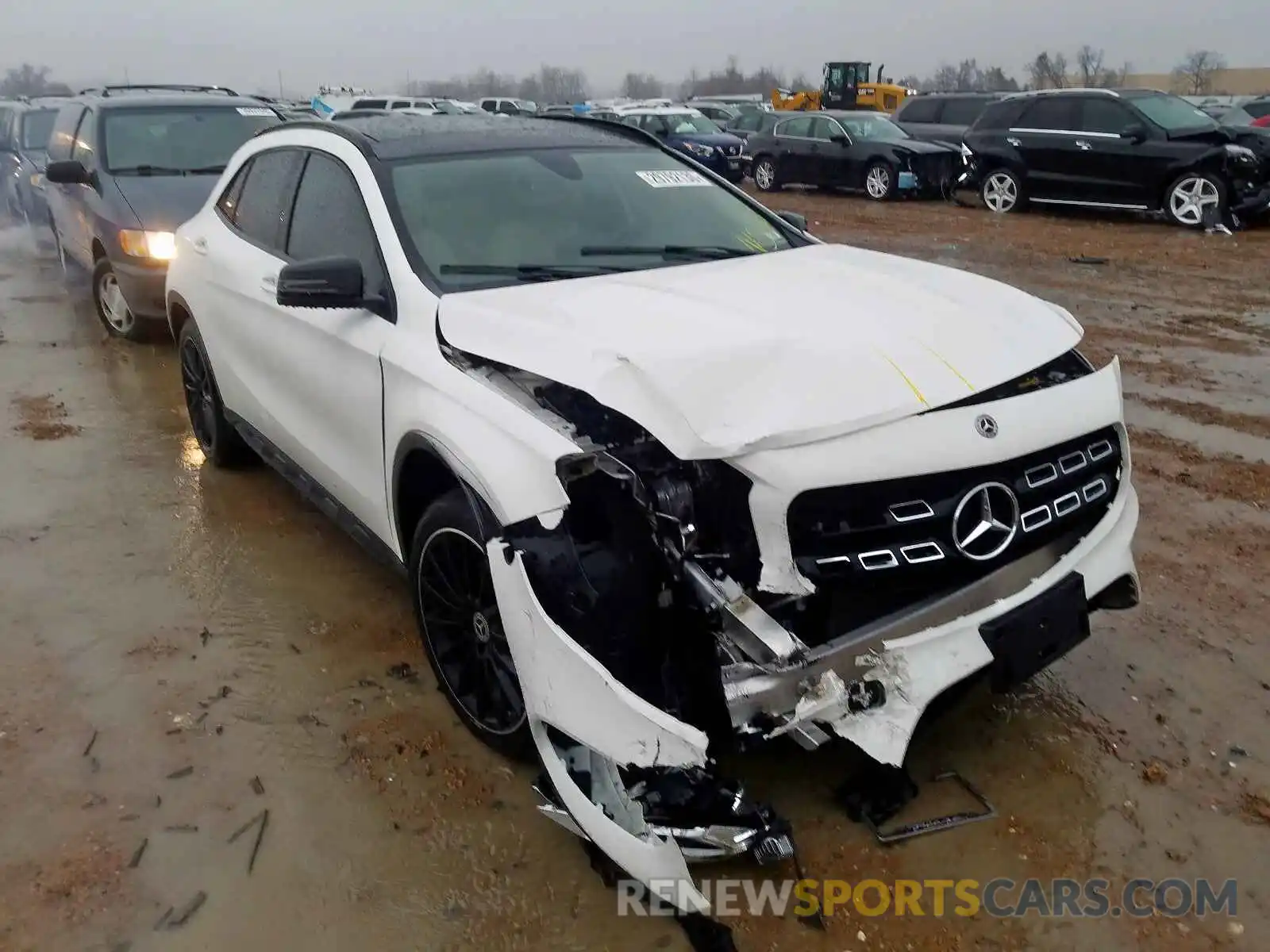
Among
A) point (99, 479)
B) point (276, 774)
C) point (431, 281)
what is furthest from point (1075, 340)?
point (99, 479)

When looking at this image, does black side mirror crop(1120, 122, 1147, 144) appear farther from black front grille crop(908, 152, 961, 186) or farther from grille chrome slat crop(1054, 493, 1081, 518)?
grille chrome slat crop(1054, 493, 1081, 518)

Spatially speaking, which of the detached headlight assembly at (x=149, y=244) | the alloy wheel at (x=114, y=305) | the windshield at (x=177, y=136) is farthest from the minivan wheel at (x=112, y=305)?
the windshield at (x=177, y=136)

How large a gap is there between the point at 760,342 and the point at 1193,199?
12.8m

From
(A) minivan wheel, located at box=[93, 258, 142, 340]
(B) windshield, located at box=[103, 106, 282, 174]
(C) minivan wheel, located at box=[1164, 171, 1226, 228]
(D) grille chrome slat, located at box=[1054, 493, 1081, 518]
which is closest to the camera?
(D) grille chrome slat, located at box=[1054, 493, 1081, 518]

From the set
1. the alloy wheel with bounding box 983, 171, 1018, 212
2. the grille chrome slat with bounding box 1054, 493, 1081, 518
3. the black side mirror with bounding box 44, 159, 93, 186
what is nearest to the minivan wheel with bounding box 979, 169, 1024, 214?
the alloy wheel with bounding box 983, 171, 1018, 212

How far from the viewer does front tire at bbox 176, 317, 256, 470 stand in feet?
17.1

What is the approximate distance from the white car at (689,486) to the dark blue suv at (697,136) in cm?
1682

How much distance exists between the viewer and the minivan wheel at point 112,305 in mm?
8211

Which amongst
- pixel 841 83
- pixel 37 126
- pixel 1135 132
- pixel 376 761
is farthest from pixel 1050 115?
pixel 841 83

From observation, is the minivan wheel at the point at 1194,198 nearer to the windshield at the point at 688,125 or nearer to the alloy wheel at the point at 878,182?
the alloy wheel at the point at 878,182

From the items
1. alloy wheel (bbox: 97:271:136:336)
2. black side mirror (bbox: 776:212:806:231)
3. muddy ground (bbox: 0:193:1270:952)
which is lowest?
muddy ground (bbox: 0:193:1270:952)

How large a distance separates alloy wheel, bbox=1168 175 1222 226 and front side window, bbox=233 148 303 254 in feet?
40.1

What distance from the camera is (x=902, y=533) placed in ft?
8.51

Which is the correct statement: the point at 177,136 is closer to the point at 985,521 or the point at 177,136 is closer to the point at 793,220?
the point at 793,220
